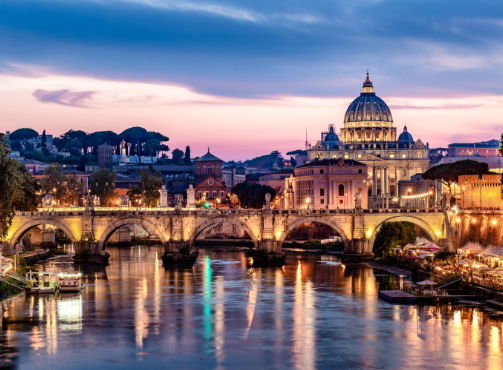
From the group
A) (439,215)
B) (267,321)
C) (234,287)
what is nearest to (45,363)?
(267,321)

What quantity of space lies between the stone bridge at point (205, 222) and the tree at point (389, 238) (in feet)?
5.28

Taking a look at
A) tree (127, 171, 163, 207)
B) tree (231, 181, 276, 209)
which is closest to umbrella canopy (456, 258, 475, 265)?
tree (127, 171, 163, 207)

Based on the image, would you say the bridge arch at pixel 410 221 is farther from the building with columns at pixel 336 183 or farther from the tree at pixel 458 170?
the building with columns at pixel 336 183

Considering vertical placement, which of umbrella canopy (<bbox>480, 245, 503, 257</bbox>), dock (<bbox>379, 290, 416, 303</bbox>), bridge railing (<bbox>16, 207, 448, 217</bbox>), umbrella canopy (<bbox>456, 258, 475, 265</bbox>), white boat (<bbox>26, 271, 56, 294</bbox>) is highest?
bridge railing (<bbox>16, 207, 448, 217</bbox>)

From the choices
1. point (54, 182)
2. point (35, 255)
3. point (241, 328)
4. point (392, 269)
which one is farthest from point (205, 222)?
point (54, 182)

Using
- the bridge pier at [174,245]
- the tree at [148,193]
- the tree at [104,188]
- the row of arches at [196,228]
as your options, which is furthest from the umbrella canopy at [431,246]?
the tree at [104,188]

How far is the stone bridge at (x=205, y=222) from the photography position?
90625 mm

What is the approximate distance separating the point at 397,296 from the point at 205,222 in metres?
32.2

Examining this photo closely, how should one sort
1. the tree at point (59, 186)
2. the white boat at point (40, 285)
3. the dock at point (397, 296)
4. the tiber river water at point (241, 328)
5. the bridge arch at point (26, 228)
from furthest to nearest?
the tree at point (59, 186)
the bridge arch at point (26, 228)
the white boat at point (40, 285)
the dock at point (397, 296)
the tiber river water at point (241, 328)

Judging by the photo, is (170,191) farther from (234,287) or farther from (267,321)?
(267,321)

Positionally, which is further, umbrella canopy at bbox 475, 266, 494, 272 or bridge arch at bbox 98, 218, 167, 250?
bridge arch at bbox 98, 218, 167, 250

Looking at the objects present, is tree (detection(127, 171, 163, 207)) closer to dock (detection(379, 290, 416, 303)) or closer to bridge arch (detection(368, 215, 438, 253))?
bridge arch (detection(368, 215, 438, 253))

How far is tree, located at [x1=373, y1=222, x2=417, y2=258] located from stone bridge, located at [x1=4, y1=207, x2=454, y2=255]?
1.61 m

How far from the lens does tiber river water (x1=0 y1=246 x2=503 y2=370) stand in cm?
Result: 4562
